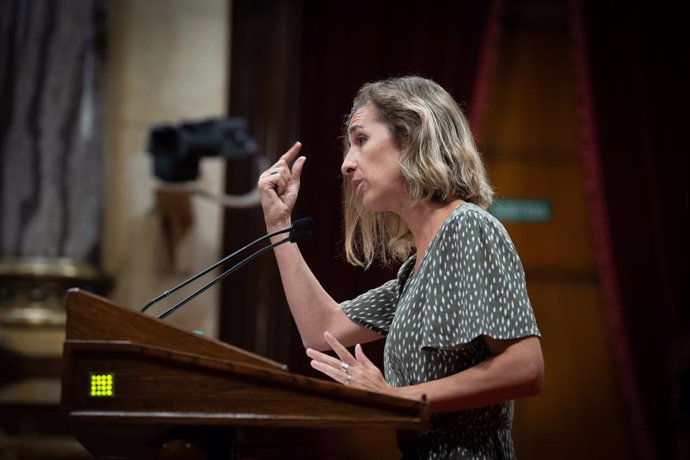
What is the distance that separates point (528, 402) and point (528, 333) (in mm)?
3099

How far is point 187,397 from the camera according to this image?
1181 millimetres

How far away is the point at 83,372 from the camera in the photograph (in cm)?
119

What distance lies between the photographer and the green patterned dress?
141 centimetres

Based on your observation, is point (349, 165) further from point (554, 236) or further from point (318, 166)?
point (554, 236)

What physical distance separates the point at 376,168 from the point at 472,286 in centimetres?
33

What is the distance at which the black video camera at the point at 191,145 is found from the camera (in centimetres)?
330

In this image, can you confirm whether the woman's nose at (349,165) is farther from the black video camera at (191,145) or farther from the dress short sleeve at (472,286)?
the black video camera at (191,145)

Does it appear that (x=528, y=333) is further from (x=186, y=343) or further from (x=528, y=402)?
(x=528, y=402)

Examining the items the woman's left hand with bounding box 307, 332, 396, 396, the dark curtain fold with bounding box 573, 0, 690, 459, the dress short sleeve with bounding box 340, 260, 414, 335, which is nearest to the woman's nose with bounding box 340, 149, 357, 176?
the dress short sleeve with bounding box 340, 260, 414, 335

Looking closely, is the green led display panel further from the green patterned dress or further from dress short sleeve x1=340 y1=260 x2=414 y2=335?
dress short sleeve x1=340 y1=260 x2=414 y2=335

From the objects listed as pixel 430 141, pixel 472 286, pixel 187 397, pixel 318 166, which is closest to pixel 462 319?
pixel 472 286

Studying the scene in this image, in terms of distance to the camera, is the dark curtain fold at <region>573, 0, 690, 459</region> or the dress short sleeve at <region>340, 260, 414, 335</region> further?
the dark curtain fold at <region>573, 0, 690, 459</region>

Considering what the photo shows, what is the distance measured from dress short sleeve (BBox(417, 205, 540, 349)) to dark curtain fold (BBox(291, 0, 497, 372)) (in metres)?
2.40

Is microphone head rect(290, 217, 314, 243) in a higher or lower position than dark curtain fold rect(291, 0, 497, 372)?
lower
